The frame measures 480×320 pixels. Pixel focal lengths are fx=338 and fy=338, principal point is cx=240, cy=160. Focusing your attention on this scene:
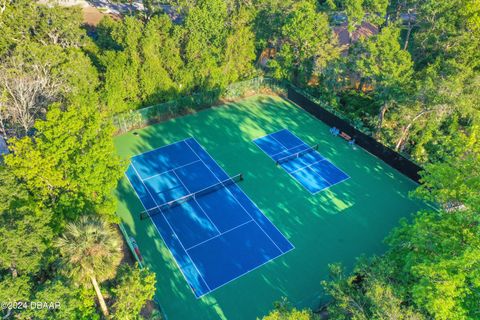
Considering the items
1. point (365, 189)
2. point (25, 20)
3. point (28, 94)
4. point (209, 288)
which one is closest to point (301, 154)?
point (365, 189)

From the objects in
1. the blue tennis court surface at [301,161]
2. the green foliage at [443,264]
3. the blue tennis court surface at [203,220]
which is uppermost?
the green foliage at [443,264]

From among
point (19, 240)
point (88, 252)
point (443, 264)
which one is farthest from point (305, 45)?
point (19, 240)

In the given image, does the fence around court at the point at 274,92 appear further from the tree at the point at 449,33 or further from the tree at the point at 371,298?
the tree at the point at 371,298

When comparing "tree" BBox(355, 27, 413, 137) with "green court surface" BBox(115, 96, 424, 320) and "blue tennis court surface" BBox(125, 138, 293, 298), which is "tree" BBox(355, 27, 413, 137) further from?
"blue tennis court surface" BBox(125, 138, 293, 298)

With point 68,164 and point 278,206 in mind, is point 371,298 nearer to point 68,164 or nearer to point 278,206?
point 278,206

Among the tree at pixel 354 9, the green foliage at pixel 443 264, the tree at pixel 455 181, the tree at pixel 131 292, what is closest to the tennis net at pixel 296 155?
the tree at pixel 455 181

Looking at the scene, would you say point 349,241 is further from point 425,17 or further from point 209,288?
point 425,17
